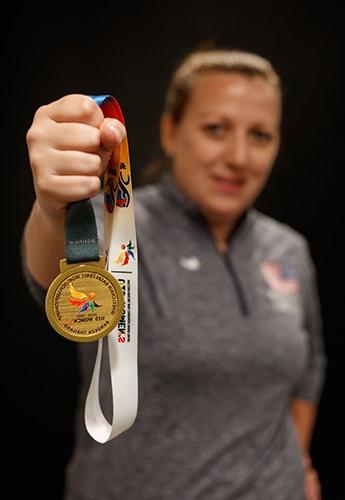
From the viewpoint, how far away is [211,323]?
2.97 feet

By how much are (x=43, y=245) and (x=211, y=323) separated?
0.43m

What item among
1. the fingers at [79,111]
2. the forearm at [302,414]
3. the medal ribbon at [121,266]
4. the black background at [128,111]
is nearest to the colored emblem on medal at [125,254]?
the medal ribbon at [121,266]

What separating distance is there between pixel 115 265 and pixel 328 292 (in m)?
1.27

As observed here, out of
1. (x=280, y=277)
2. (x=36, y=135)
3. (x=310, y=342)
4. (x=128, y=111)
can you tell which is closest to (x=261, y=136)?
(x=280, y=277)

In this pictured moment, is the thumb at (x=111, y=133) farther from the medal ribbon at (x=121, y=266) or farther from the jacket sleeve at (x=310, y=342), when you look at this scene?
the jacket sleeve at (x=310, y=342)

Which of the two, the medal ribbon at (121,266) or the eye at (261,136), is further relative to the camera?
the eye at (261,136)

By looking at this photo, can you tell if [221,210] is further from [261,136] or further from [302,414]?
[302,414]

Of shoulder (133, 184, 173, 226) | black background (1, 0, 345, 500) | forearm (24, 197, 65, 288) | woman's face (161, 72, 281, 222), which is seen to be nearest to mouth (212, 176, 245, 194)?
woman's face (161, 72, 281, 222)

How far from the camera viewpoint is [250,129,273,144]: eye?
102 cm

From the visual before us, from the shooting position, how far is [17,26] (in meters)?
1.21

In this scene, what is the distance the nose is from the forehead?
0.15 ft

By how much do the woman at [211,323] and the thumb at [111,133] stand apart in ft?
0.88

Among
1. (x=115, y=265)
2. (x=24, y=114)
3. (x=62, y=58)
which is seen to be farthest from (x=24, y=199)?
(x=115, y=265)

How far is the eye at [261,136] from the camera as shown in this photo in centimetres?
102
